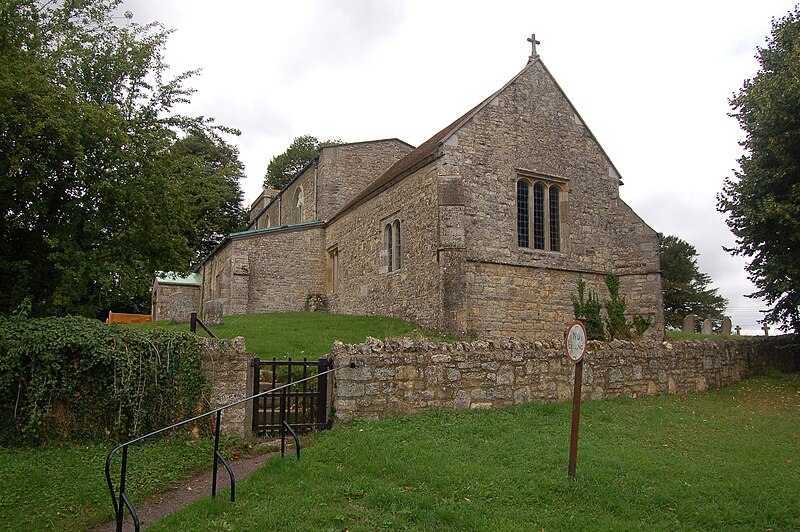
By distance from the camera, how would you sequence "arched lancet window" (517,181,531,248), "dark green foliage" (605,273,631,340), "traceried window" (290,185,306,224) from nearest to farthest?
"dark green foliage" (605,273,631,340)
"arched lancet window" (517,181,531,248)
"traceried window" (290,185,306,224)

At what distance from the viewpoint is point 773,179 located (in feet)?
50.5

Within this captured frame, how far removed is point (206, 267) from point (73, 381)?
27.8 m

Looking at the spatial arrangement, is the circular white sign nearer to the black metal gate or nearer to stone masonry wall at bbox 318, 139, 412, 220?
the black metal gate

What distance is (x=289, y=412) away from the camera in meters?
9.65

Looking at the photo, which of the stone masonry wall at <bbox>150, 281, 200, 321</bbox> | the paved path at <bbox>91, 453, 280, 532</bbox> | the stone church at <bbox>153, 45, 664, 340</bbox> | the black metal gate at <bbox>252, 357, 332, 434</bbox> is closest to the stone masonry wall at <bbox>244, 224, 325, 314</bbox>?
the stone church at <bbox>153, 45, 664, 340</bbox>

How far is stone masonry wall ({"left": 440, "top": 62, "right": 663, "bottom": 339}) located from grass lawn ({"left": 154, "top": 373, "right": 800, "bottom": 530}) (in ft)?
27.2

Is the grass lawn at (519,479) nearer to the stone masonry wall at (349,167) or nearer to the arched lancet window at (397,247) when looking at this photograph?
the arched lancet window at (397,247)

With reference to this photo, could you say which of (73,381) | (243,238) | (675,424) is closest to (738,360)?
(675,424)

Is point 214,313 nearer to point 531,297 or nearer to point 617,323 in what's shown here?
point 531,297

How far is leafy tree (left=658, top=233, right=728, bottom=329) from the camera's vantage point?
145 ft

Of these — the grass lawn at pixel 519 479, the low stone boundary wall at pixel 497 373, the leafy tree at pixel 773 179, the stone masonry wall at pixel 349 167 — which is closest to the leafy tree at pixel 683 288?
the stone masonry wall at pixel 349 167

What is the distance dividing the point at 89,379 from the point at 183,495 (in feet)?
8.07

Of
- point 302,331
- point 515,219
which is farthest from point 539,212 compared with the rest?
point 302,331

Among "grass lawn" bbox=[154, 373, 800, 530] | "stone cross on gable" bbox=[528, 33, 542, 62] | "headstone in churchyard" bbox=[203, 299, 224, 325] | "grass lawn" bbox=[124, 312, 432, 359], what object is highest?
"stone cross on gable" bbox=[528, 33, 542, 62]
